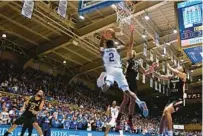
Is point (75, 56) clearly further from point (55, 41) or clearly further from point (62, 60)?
point (55, 41)

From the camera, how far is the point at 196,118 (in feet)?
131

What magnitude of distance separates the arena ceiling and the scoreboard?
25.6 feet

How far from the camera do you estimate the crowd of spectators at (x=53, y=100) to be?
15068mm

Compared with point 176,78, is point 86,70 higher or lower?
higher

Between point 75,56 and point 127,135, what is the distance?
1424cm

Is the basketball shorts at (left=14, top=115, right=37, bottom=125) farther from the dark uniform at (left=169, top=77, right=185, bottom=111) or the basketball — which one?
the dark uniform at (left=169, top=77, right=185, bottom=111)

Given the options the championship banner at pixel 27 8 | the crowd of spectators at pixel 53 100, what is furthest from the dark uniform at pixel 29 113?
the championship banner at pixel 27 8

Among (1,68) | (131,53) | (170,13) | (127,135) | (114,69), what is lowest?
(127,135)

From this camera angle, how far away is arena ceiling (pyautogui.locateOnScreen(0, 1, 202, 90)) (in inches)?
746

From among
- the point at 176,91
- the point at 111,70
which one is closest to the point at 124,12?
the point at 176,91

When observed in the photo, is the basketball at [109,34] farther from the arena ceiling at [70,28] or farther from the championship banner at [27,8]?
the arena ceiling at [70,28]

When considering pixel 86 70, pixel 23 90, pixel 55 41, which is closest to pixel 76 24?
pixel 55 41

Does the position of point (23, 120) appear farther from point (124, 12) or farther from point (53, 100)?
point (53, 100)

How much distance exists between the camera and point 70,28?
70.4 ft
